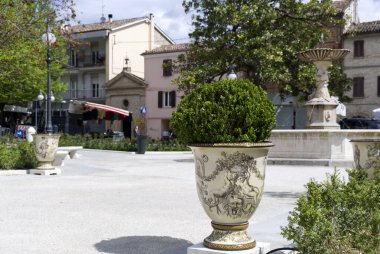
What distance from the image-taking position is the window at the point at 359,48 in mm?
40281

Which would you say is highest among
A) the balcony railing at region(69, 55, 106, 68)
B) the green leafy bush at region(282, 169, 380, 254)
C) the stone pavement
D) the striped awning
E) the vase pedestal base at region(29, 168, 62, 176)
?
the balcony railing at region(69, 55, 106, 68)

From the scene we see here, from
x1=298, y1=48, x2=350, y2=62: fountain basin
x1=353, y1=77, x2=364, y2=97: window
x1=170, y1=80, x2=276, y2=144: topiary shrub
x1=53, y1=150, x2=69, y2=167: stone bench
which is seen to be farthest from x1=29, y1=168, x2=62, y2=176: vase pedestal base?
x1=353, y1=77, x2=364, y2=97: window

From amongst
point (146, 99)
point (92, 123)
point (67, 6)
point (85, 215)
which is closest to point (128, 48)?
point (146, 99)

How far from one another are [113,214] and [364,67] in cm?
3625

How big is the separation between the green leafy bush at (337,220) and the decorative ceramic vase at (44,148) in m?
10.8

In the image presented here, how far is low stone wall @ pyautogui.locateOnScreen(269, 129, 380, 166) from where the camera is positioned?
17.8 m

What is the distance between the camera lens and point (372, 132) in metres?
17.8

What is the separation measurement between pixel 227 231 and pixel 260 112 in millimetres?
999

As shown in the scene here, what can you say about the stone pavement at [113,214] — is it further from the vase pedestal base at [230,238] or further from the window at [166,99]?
the window at [166,99]

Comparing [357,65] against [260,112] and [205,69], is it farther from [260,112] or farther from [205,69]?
[260,112]

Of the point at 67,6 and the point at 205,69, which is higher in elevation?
the point at 67,6

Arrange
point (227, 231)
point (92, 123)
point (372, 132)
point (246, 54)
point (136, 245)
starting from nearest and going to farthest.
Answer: point (227, 231)
point (136, 245)
point (372, 132)
point (246, 54)
point (92, 123)

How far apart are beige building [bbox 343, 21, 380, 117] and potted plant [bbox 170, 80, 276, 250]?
37.4 meters

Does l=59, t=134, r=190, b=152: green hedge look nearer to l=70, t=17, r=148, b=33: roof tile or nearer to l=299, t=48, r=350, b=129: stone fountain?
l=299, t=48, r=350, b=129: stone fountain
